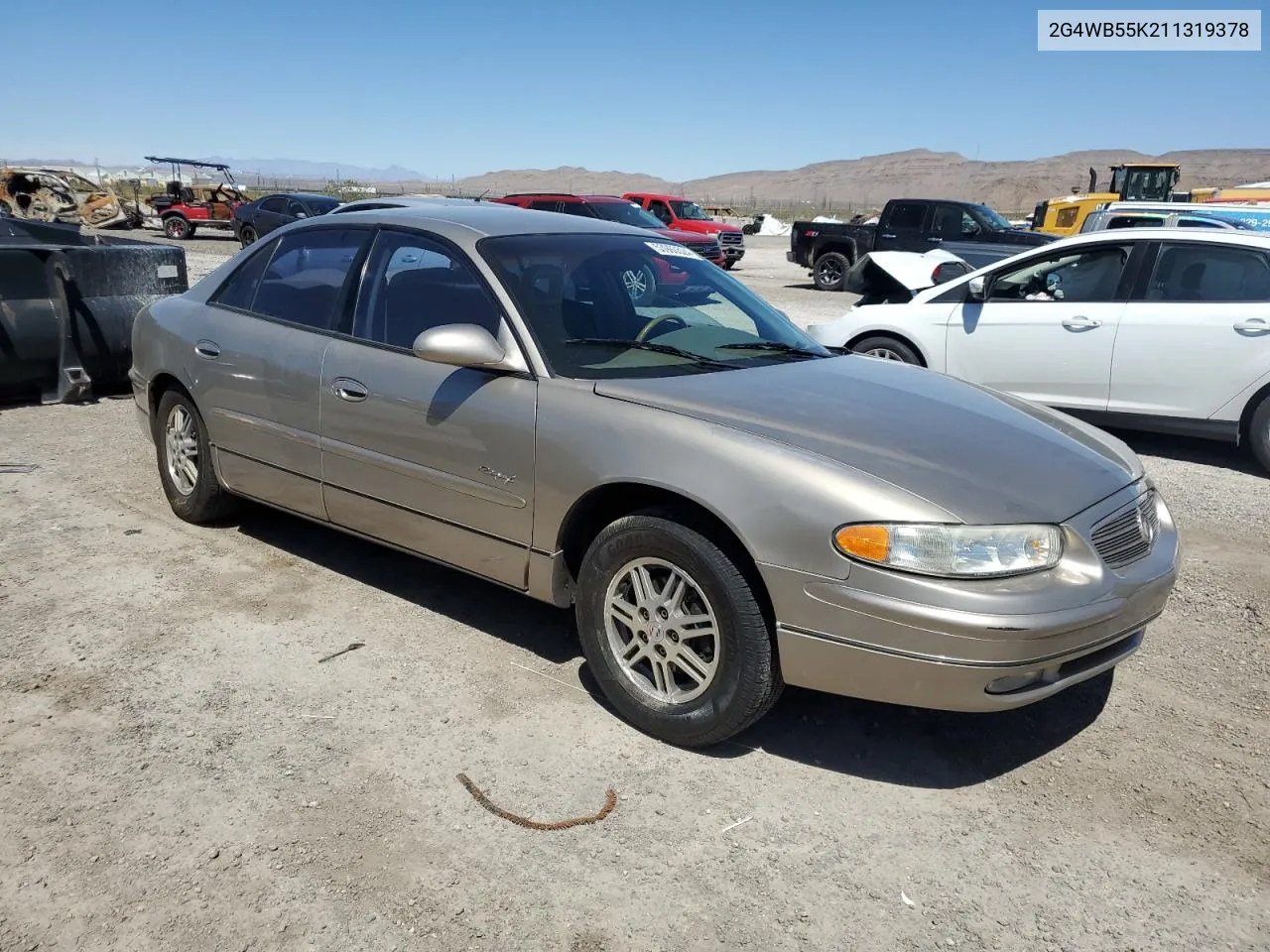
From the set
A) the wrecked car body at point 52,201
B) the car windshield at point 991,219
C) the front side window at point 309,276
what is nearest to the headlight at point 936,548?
the front side window at point 309,276

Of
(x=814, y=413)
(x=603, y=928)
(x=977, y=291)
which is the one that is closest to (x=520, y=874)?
(x=603, y=928)

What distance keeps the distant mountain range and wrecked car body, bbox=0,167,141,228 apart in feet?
285

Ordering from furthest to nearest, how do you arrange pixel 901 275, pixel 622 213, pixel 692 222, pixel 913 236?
pixel 692 222 < pixel 913 236 < pixel 622 213 < pixel 901 275

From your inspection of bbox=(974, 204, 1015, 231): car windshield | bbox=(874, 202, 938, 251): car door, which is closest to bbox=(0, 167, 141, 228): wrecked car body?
bbox=(874, 202, 938, 251): car door

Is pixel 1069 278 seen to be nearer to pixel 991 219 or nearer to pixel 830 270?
pixel 991 219

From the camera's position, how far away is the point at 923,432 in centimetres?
335

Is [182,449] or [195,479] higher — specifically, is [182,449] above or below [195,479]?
above

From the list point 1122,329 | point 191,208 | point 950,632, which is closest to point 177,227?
point 191,208

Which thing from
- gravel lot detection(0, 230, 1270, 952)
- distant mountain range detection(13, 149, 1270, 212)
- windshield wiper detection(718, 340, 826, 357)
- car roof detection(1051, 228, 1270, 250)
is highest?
distant mountain range detection(13, 149, 1270, 212)

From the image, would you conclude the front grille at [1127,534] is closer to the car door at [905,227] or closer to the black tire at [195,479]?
the black tire at [195,479]

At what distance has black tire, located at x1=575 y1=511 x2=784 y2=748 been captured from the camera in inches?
121

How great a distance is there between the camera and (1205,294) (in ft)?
22.9

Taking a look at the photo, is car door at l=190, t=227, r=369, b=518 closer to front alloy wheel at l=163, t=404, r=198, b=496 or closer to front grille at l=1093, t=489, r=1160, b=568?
front alloy wheel at l=163, t=404, r=198, b=496

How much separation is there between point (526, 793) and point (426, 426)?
1456 millimetres
